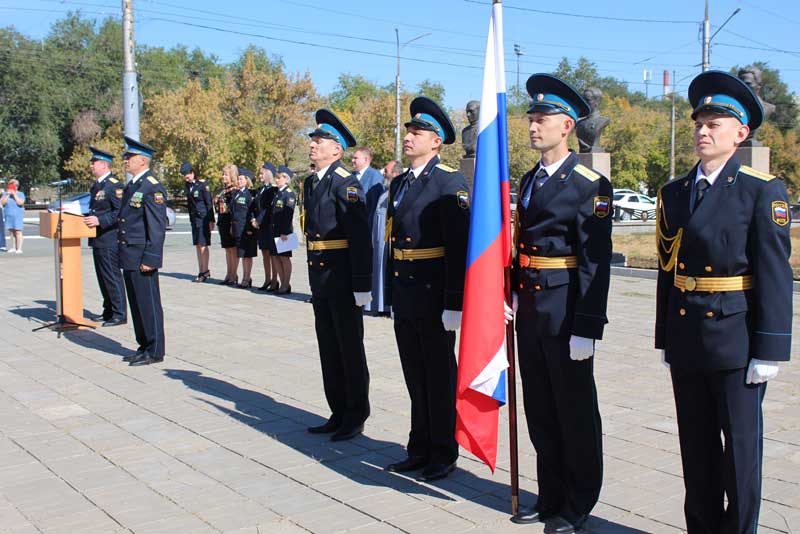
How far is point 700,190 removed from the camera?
3729 mm

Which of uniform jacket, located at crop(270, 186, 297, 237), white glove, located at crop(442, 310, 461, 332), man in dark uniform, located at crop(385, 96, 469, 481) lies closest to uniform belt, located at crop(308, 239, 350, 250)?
man in dark uniform, located at crop(385, 96, 469, 481)

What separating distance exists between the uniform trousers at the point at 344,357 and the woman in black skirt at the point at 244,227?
335 inches

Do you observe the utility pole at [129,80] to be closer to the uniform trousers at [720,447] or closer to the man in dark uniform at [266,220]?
the man in dark uniform at [266,220]

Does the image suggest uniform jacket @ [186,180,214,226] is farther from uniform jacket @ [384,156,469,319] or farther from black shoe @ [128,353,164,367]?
uniform jacket @ [384,156,469,319]

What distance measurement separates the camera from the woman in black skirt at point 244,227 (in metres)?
14.3

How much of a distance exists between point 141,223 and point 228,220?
638 centimetres

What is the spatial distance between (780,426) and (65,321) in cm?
821

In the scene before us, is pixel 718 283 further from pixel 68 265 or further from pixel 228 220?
pixel 228 220

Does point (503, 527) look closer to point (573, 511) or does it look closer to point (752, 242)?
point (573, 511)

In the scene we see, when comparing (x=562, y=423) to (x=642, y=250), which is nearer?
(x=562, y=423)

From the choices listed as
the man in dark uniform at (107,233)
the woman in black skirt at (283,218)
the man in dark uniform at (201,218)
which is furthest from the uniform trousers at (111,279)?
the man in dark uniform at (201,218)

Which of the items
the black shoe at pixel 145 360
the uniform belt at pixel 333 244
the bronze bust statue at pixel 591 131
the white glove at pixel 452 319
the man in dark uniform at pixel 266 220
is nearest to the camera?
the white glove at pixel 452 319

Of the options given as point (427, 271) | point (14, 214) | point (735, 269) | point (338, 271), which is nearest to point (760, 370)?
point (735, 269)

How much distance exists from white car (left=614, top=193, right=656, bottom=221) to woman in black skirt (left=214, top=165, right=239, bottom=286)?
28.4 m
